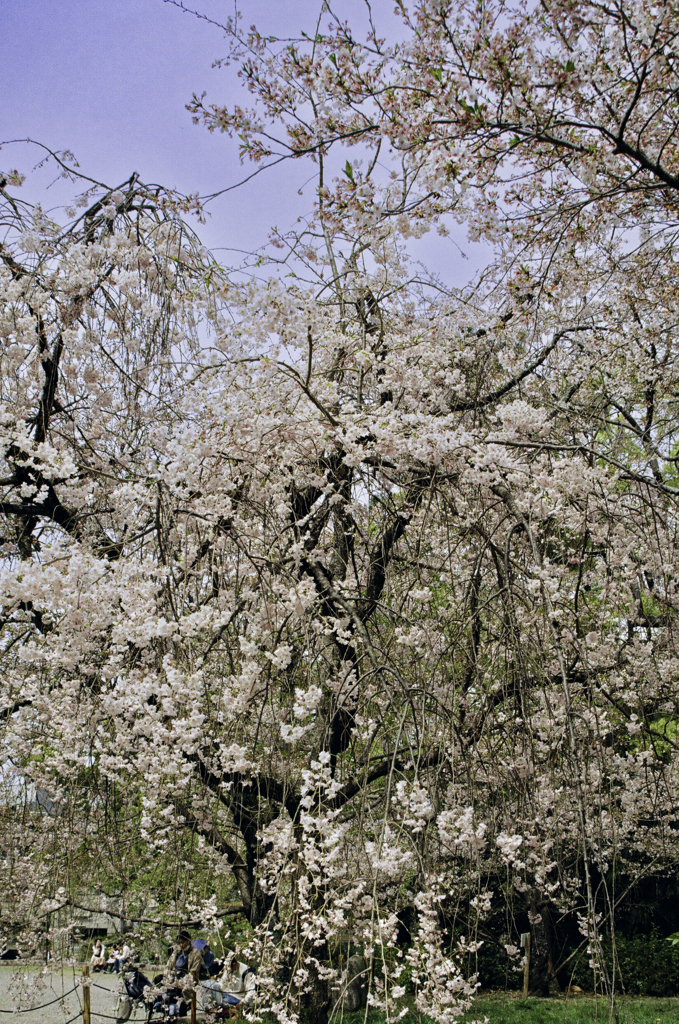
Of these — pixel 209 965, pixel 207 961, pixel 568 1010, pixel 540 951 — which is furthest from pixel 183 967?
pixel 540 951

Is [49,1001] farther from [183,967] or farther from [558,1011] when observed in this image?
[558,1011]

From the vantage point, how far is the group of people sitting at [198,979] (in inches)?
140

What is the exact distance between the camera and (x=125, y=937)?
198 inches

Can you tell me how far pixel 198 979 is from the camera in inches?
174

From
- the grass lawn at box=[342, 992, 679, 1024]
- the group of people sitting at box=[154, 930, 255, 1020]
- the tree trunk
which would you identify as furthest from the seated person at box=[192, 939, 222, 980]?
the tree trunk

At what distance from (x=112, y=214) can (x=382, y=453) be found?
70.3 inches

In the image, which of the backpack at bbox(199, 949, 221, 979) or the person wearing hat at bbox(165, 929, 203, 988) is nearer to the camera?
the person wearing hat at bbox(165, 929, 203, 988)

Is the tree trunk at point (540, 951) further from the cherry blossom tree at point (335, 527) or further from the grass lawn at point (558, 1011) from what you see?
the cherry blossom tree at point (335, 527)

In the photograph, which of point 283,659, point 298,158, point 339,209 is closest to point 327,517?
point 283,659

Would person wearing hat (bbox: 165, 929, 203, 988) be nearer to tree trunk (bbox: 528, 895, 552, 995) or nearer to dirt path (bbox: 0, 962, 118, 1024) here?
dirt path (bbox: 0, 962, 118, 1024)

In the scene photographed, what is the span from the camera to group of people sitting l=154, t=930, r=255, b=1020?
3.55 m

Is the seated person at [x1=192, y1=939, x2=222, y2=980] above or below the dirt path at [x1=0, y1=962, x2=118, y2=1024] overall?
above

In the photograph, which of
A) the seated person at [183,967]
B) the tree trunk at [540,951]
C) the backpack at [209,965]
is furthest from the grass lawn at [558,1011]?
the seated person at [183,967]

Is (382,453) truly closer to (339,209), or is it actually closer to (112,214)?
(339,209)
